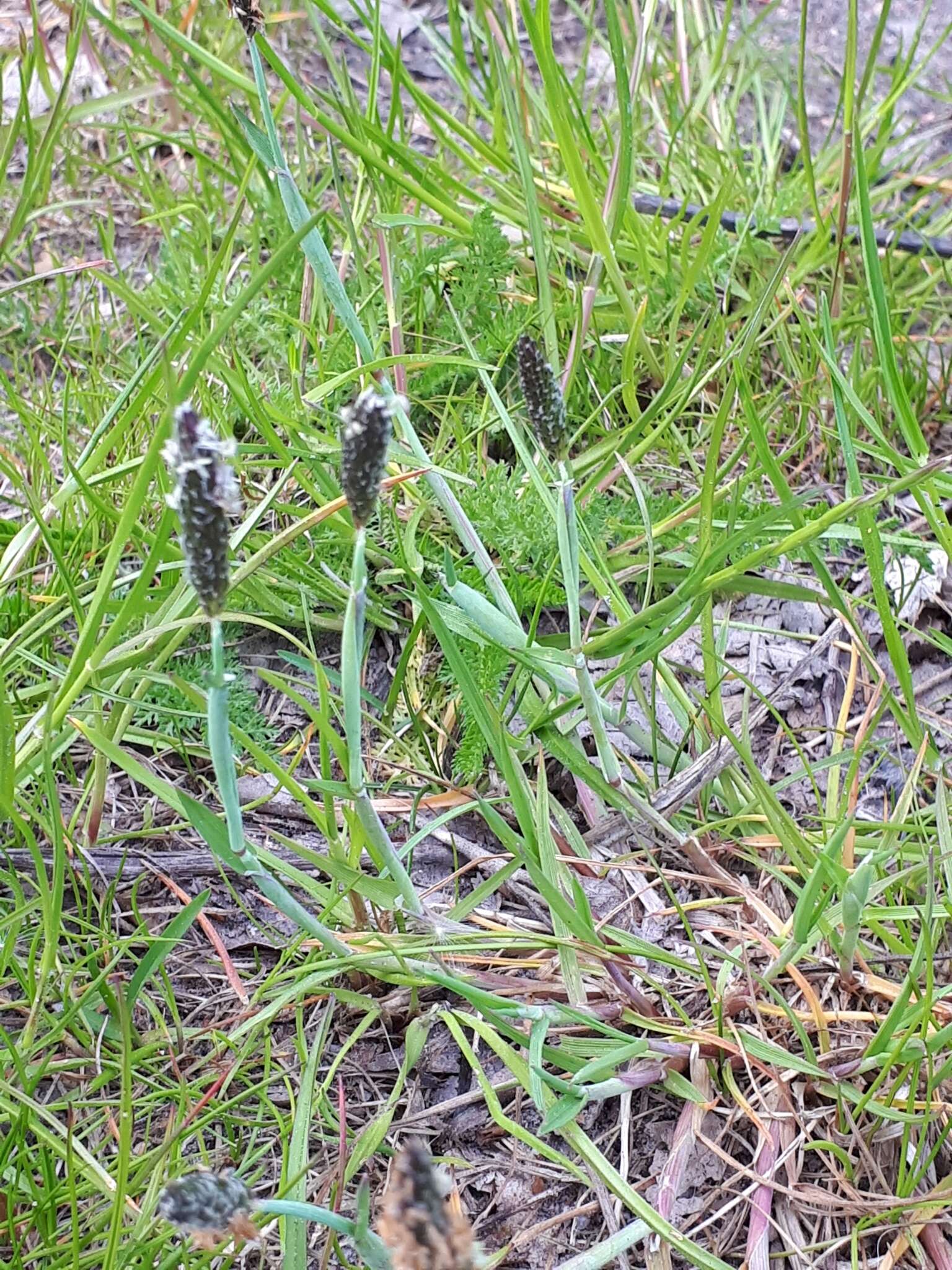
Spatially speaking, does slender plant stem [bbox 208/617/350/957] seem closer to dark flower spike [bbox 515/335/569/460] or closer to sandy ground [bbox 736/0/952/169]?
Result: dark flower spike [bbox 515/335/569/460]

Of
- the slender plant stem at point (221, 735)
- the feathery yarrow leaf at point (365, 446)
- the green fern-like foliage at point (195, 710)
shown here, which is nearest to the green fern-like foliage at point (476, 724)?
the green fern-like foliage at point (195, 710)

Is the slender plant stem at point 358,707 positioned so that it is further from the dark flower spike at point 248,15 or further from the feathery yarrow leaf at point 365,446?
the dark flower spike at point 248,15

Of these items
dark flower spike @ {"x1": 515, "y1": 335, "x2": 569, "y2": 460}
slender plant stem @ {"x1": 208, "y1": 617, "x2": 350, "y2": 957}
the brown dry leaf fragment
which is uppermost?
→ dark flower spike @ {"x1": 515, "y1": 335, "x2": 569, "y2": 460}

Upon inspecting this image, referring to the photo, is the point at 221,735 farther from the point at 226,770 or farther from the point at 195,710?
the point at 195,710

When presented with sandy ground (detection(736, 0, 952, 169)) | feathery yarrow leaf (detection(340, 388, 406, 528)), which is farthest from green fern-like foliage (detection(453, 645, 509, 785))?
sandy ground (detection(736, 0, 952, 169))

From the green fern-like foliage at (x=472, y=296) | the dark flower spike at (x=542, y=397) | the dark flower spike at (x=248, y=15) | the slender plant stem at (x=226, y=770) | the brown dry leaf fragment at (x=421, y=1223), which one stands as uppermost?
the dark flower spike at (x=248, y=15)

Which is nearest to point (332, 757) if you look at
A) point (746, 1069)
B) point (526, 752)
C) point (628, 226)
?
point (526, 752)

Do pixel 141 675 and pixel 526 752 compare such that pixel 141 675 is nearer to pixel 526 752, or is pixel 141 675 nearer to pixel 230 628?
pixel 230 628
